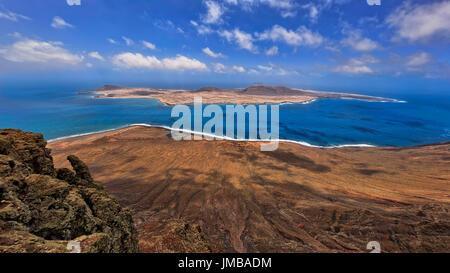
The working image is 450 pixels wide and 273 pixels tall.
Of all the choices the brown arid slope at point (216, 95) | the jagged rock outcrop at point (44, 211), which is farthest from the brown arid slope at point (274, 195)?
the brown arid slope at point (216, 95)

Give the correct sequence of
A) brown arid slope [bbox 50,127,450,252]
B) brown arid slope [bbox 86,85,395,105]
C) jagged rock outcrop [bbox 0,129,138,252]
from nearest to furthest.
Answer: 1. jagged rock outcrop [bbox 0,129,138,252]
2. brown arid slope [bbox 50,127,450,252]
3. brown arid slope [bbox 86,85,395,105]

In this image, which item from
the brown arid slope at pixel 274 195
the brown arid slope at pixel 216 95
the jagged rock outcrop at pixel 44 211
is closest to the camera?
the jagged rock outcrop at pixel 44 211

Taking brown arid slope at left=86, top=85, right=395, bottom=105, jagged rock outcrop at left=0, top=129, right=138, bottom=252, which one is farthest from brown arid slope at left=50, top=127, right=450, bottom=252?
brown arid slope at left=86, top=85, right=395, bottom=105

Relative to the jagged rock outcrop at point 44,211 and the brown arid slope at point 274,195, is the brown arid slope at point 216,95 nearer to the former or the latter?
the brown arid slope at point 274,195

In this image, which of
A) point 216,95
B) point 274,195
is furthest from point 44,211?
point 216,95

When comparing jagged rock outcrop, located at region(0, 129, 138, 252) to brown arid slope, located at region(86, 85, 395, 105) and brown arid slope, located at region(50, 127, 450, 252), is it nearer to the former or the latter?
brown arid slope, located at region(50, 127, 450, 252)
